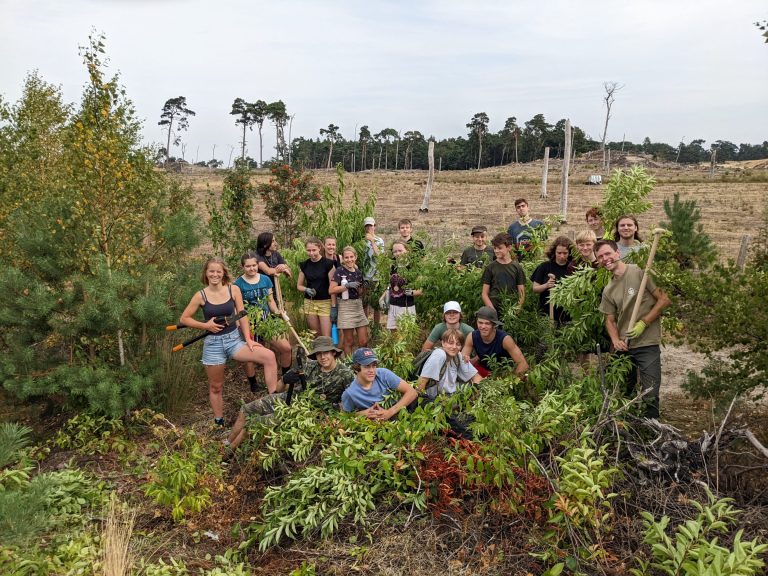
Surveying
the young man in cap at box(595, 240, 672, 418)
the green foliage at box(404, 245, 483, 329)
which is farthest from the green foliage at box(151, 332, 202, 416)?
the young man in cap at box(595, 240, 672, 418)

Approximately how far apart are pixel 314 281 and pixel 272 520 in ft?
9.73

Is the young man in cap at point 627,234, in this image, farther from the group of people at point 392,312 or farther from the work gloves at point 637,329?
the work gloves at point 637,329

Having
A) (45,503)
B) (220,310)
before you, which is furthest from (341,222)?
(45,503)

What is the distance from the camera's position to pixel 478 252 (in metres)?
6.48

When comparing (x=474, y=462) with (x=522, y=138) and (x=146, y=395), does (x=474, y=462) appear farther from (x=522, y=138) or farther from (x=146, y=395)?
(x=522, y=138)

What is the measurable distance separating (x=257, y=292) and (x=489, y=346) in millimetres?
2404

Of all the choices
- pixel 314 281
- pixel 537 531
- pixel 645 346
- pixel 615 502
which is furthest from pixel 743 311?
pixel 314 281

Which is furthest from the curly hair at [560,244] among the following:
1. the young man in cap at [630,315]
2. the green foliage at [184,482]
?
the green foliage at [184,482]

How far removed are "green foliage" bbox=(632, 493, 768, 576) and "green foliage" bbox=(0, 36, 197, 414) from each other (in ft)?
14.8

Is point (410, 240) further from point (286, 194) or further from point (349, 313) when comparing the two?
point (286, 194)

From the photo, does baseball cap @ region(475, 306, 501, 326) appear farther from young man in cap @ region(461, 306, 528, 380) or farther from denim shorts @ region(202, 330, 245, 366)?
denim shorts @ region(202, 330, 245, 366)

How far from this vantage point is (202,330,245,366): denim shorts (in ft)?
17.6

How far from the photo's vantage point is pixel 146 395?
5859 mm

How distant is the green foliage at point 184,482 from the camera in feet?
13.3
